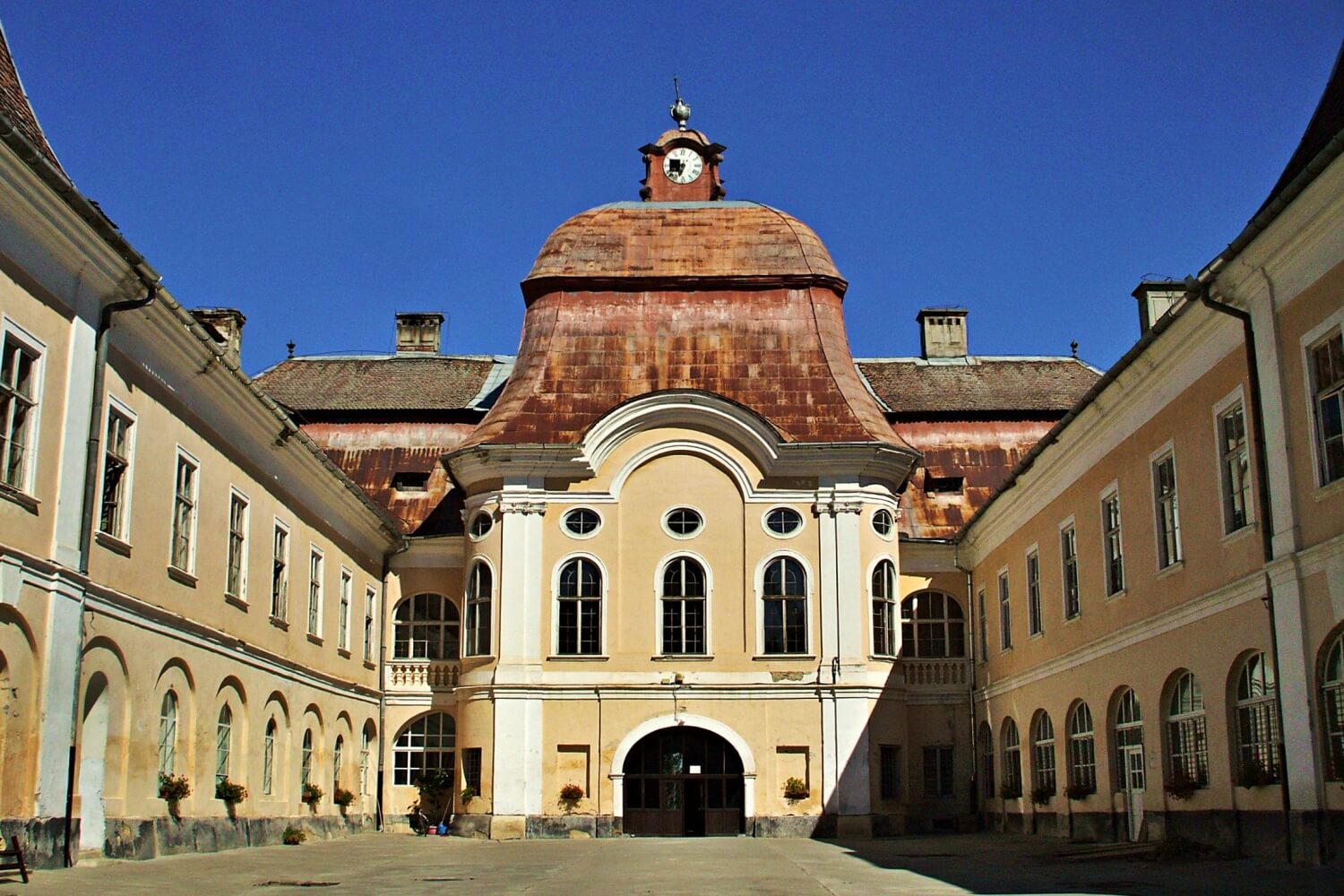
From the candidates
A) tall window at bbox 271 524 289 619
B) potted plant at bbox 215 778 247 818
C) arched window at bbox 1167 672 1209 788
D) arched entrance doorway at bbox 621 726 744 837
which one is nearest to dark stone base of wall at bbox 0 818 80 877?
potted plant at bbox 215 778 247 818

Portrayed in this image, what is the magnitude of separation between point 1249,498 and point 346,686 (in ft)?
63.5

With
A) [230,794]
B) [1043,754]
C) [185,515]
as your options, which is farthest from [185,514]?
[1043,754]

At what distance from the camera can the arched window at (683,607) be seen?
3134 cm

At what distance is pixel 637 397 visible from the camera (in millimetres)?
31625

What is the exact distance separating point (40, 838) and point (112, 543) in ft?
13.1

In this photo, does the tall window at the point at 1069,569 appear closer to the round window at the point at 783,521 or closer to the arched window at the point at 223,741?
the round window at the point at 783,521

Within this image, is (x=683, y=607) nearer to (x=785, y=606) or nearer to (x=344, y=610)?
(x=785, y=606)

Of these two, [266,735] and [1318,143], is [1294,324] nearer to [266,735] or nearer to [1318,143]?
[1318,143]

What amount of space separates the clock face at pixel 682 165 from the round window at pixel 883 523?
11786mm

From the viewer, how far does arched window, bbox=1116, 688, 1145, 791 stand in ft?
72.5

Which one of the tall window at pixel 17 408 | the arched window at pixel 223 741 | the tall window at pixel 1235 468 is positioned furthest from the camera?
the arched window at pixel 223 741

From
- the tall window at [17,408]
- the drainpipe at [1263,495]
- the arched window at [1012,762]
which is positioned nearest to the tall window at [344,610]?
the arched window at [1012,762]

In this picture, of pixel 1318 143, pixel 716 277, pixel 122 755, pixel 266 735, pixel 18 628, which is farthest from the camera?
pixel 716 277

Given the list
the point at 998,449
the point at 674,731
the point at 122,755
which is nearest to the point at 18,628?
the point at 122,755
